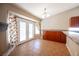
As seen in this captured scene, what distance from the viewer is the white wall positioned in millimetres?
1631

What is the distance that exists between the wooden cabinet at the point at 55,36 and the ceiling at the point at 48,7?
1.00 ft

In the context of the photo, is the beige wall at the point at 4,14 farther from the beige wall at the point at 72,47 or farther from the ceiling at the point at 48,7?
the beige wall at the point at 72,47

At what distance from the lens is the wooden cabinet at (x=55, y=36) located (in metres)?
1.70

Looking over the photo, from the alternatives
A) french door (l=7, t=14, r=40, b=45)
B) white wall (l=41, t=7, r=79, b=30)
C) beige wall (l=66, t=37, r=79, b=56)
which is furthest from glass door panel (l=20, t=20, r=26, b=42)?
beige wall (l=66, t=37, r=79, b=56)

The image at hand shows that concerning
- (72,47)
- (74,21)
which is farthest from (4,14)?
(72,47)

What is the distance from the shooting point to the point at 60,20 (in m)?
1.70

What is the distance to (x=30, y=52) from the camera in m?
1.68

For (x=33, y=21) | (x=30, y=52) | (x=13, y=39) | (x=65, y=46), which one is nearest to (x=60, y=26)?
(x=65, y=46)

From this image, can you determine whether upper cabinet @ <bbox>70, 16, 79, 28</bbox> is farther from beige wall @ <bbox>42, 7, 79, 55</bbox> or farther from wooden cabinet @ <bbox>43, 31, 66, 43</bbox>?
wooden cabinet @ <bbox>43, 31, 66, 43</bbox>

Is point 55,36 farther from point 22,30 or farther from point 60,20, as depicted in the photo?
point 22,30

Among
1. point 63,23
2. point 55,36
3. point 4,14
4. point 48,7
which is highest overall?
point 48,7

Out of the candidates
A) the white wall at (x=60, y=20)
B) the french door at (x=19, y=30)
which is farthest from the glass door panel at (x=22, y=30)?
the white wall at (x=60, y=20)

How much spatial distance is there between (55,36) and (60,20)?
0.27 meters

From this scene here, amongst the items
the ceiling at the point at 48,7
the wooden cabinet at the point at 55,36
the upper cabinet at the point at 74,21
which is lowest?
the wooden cabinet at the point at 55,36
